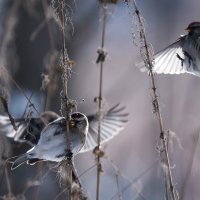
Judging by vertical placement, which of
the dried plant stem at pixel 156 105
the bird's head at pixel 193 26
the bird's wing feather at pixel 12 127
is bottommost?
the bird's wing feather at pixel 12 127

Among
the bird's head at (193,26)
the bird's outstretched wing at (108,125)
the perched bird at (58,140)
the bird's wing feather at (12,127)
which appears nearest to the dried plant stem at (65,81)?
the perched bird at (58,140)

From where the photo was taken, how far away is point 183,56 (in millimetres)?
3246

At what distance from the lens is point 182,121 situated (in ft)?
6.41

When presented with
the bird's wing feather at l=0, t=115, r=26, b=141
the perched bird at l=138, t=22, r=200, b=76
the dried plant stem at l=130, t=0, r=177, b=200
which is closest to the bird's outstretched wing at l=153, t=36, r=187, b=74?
the perched bird at l=138, t=22, r=200, b=76

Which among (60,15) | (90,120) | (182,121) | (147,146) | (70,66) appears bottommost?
(147,146)

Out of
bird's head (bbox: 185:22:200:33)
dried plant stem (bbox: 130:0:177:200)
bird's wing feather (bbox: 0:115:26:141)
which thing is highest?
bird's head (bbox: 185:22:200:33)

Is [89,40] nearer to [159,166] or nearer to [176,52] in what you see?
[176,52]

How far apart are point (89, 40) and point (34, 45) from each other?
0.58 m

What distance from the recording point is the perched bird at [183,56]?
10.1 ft

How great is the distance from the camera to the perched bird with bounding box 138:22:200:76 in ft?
10.1

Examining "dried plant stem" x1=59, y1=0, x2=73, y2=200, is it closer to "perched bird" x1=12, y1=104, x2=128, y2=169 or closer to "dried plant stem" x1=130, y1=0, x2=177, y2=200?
"dried plant stem" x1=130, y1=0, x2=177, y2=200

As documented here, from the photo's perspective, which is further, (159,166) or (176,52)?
(176,52)

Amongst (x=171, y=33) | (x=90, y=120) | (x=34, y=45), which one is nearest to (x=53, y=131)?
(x=90, y=120)

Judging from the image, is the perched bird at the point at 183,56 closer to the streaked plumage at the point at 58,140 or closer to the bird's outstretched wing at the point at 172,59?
the bird's outstretched wing at the point at 172,59
